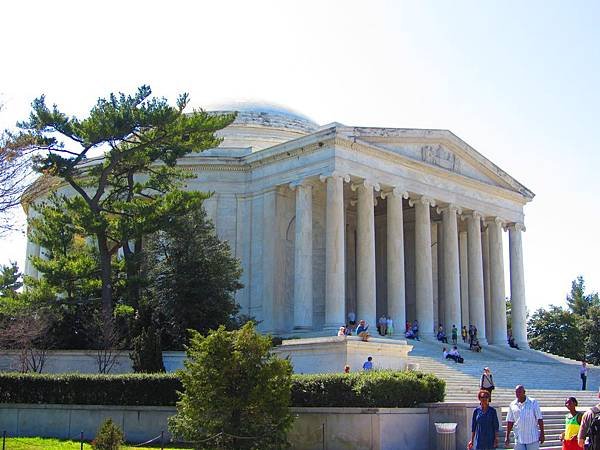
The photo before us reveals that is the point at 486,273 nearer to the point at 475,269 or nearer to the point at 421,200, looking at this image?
the point at 475,269

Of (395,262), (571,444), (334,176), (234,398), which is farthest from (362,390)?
(395,262)

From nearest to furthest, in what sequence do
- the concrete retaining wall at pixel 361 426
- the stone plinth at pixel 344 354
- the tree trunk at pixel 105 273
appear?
the concrete retaining wall at pixel 361 426 → the stone plinth at pixel 344 354 → the tree trunk at pixel 105 273

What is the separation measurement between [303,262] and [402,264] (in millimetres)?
7339

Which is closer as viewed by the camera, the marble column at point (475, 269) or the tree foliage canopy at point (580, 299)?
the marble column at point (475, 269)

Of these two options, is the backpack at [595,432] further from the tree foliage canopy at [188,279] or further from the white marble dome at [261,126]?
the white marble dome at [261,126]

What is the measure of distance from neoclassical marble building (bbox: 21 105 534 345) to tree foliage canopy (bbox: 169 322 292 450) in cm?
2653

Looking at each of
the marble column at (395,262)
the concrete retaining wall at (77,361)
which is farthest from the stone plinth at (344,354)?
the marble column at (395,262)

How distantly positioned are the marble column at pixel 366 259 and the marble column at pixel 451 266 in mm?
8388

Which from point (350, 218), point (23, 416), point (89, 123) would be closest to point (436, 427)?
point (23, 416)

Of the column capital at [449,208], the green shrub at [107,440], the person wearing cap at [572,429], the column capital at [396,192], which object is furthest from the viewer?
the column capital at [449,208]

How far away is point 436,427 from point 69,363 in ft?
73.6

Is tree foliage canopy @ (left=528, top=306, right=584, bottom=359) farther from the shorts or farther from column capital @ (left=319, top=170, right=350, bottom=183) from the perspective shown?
the shorts

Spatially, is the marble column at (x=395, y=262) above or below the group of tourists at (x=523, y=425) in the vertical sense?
above

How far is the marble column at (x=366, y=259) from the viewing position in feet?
162
